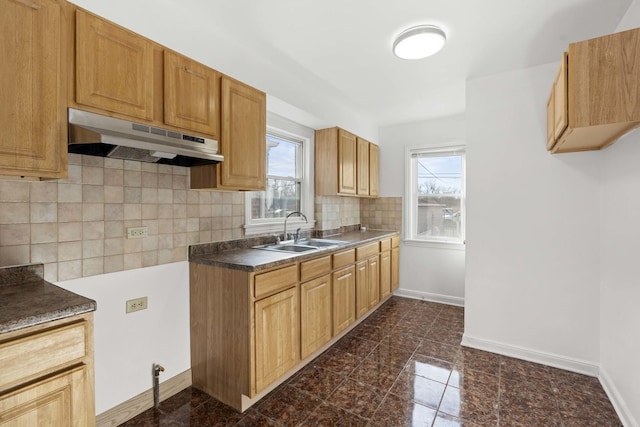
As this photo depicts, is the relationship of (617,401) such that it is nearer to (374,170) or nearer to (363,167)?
(363,167)

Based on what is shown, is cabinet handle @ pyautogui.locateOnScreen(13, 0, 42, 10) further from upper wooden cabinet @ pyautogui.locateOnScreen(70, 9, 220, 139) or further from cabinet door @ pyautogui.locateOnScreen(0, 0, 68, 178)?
upper wooden cabinet @ pyautogui.locateOnScreen(70, 9, 220, 139)

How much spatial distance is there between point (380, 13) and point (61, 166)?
1958 mm

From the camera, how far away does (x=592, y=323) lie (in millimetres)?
2359

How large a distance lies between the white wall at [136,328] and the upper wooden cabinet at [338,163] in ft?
6.09

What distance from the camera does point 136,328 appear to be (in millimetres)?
1856

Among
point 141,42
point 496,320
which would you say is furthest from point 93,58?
point 496,320

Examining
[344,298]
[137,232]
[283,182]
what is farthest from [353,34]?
[344,298]

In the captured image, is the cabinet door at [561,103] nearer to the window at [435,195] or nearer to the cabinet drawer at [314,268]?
the cabinet drawer at [314,268]

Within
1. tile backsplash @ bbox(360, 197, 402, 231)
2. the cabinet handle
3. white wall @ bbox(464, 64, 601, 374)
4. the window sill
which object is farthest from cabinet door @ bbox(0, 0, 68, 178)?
the window sill

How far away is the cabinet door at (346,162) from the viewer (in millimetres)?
3471

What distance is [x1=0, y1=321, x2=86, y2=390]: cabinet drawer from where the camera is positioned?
99cm

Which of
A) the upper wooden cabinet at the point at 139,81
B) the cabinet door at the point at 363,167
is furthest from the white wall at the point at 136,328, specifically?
the cabinet door at the point at 363,167

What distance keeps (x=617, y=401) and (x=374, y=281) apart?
206 cm

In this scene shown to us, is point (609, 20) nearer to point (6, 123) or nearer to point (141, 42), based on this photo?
point (141, 42)
